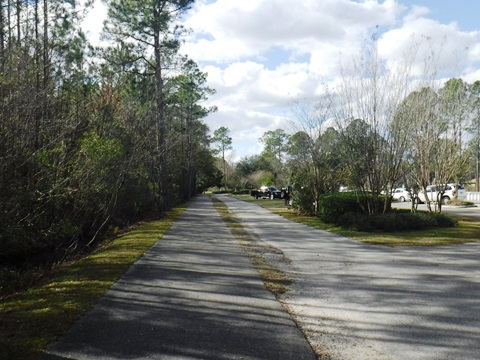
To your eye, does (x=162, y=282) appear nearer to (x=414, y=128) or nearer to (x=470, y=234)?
(x=470, y=234)

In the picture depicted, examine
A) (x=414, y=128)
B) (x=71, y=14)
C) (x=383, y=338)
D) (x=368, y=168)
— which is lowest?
(x=383, y=338)

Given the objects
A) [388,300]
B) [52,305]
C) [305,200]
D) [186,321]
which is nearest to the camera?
[186,321]

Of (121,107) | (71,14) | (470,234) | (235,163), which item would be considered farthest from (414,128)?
(235,163)

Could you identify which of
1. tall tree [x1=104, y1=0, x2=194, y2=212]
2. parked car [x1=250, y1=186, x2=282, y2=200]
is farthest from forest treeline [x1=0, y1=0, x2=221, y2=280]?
parked car [x1=250, y1=186, x2=282, y2=200]

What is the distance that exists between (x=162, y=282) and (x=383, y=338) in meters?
4.09

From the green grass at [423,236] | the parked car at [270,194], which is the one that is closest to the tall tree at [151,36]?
the green grass at [423,236]

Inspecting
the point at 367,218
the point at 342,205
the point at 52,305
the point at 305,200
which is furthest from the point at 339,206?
the point at 52,305

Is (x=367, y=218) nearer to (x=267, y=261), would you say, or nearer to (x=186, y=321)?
(x=267, y=261)

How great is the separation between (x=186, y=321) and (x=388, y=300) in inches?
127

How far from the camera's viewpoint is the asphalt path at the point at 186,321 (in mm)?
4477

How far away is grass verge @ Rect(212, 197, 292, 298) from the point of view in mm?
7918

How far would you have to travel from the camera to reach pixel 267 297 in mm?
6906

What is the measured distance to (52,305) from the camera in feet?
19.8

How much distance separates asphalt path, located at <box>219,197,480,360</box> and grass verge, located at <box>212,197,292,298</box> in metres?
0.22
